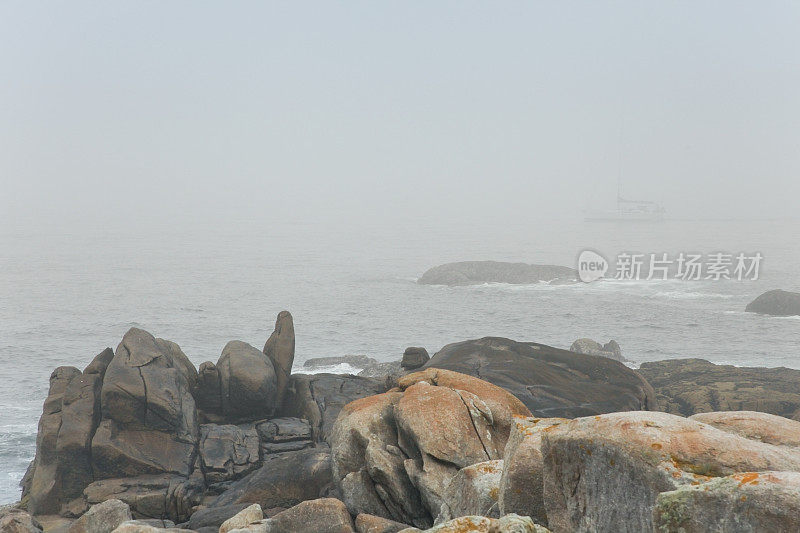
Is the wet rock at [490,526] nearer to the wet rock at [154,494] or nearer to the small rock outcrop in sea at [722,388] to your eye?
the wet rock at [154,494]

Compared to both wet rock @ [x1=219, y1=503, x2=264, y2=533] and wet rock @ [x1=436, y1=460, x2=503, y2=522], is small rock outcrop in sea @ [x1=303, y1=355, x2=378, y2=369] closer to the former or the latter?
wet rock @ [x1=219, y1=503, x2=264, y2=533]

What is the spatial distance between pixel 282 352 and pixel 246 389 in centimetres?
361

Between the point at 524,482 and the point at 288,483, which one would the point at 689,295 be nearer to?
the point at 288,483

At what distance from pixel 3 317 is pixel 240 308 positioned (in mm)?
29549

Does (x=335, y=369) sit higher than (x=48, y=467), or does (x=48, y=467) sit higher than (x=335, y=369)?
(x=48, y=467)

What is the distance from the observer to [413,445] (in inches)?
666

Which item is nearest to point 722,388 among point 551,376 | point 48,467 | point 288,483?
point 551,376

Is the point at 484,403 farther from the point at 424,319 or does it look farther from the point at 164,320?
the point at 164,320

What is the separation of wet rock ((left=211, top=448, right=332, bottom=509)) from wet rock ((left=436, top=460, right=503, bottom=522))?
297 inches

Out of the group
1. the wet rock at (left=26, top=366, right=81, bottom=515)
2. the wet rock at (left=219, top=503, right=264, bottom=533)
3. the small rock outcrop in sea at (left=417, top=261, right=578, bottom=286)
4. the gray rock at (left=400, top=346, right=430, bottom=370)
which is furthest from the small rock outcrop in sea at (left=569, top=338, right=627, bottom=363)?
the small rock outcrop in sea at (left=417, top=261, right=578, bottom=286)

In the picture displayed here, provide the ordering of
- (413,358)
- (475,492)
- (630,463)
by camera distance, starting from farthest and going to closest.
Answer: (413,358) → (475,492) → (630,463)

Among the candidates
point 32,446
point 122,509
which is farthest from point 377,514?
point 32,446

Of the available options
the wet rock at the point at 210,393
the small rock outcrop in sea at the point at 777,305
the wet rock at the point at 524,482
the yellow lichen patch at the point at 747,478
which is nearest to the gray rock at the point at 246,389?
the wet rock at the point at 210,393

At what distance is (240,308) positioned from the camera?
9038 cm
